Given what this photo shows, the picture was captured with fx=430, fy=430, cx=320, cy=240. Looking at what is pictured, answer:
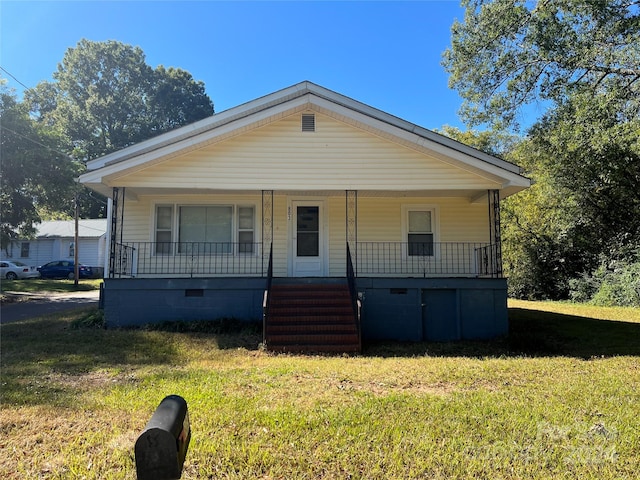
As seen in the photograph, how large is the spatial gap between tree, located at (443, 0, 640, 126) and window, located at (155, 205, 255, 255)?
992 centimetres

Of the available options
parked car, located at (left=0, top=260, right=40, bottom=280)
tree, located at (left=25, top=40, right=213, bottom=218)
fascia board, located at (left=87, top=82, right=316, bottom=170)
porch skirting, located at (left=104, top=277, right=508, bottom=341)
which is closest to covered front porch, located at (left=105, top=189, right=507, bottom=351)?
porch skirting, located at (left=104, top=277, right=508, bottom=341)

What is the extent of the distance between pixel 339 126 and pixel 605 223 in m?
13.3

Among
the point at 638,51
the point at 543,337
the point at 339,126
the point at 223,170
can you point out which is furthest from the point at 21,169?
the point at 638,51

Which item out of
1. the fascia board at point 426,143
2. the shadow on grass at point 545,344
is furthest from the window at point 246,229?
the shadow on grass at point 545,344

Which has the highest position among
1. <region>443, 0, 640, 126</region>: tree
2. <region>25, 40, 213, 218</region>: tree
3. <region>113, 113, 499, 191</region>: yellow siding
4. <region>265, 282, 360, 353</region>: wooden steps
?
<region>25, 40, 213, 218</region>: tree

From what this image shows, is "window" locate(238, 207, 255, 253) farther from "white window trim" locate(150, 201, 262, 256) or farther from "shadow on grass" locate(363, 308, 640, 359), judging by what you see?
"shadow on grass" locate(363, 308, 640, 359)

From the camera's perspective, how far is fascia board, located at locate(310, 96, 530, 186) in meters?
9.82

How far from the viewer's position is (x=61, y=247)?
34.8 m

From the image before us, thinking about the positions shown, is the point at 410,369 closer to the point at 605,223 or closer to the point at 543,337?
the point at 543,337

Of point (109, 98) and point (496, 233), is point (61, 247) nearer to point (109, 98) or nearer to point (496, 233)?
point (109, 98)

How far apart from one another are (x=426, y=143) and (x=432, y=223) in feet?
8.21

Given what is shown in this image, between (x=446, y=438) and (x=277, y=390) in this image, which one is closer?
(x=446, y=438)

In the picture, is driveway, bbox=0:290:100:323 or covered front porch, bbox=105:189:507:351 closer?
covered front porch, bbox=105:189:507:351

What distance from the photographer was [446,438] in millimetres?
3838
